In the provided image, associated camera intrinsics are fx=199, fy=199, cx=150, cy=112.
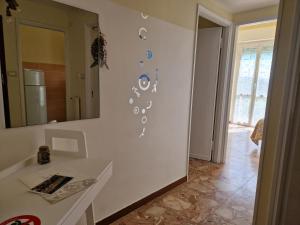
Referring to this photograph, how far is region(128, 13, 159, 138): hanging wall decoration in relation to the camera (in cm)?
193

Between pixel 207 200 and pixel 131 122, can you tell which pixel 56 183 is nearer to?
pixel 131 122

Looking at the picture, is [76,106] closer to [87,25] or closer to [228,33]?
[87,25]

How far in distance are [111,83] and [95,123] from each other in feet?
1.21

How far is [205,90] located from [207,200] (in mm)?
1787

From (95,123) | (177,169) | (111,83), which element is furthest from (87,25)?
(177,169)

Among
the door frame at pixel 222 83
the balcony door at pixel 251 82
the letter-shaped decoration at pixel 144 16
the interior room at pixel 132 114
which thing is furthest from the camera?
the balcony door at pixel 251 82

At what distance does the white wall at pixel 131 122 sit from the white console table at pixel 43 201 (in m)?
0.29

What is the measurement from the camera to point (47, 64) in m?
1.36

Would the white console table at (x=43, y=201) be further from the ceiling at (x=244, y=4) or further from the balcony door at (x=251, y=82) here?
the balcony door at (x=251, y=82)

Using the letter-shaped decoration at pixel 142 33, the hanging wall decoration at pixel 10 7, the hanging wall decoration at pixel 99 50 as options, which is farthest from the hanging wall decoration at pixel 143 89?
the hanging wall decoration at pixel 10 7

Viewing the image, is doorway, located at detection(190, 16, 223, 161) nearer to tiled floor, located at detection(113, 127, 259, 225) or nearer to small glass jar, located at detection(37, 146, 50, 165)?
tiled floor, located at detection(113, 127, 259, 225)

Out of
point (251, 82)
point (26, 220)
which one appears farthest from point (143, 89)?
point (251, 82)

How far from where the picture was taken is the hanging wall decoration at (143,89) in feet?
6.33

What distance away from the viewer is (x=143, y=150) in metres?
2.15
